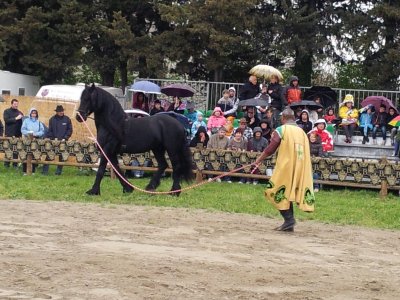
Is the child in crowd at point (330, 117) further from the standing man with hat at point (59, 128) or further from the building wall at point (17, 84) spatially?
the building wall at point (17, 84)

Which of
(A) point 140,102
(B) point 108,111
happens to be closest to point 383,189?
(B) point 108,111

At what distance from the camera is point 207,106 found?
25266mm

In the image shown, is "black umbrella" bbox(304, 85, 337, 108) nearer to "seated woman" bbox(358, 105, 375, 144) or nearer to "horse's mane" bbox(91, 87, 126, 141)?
"seated woman" bbox(358, 105, 375, 144)

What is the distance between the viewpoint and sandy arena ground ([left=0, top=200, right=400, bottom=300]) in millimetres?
7234

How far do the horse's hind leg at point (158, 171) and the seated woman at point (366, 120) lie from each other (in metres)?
6.77

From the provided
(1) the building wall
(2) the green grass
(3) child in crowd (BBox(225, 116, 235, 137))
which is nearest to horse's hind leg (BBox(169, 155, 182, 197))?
(2) the green grass

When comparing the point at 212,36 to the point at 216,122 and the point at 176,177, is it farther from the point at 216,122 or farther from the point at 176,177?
the point at 176,177

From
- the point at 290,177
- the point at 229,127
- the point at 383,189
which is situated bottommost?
the point at 383,189

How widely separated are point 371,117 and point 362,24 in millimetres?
6266

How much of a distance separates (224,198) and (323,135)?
4.43m

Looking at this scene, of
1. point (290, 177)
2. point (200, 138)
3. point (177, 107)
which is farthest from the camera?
point (177, 107)

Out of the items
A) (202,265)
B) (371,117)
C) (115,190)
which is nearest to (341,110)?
(371,117)

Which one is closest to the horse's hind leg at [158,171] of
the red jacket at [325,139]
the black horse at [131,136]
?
the black horse at [131,136]

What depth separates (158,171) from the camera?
16344mm
